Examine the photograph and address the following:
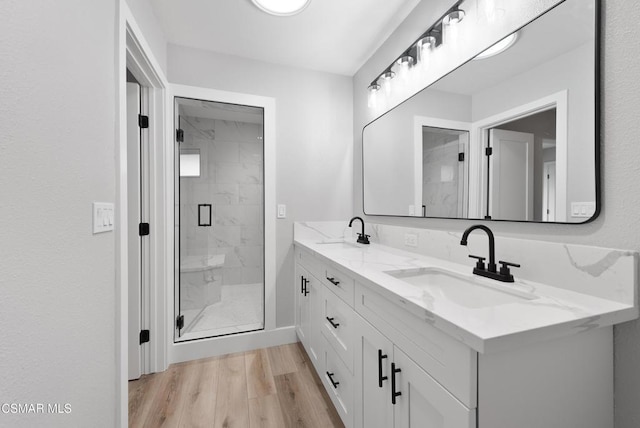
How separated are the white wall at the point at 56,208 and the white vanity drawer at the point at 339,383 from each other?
993 mm

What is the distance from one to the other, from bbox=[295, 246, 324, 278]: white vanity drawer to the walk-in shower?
1.22ft

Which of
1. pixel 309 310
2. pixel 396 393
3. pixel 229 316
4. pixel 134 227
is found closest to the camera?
pixel 396 393

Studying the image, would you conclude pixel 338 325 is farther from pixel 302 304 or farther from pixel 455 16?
pixel 455 16

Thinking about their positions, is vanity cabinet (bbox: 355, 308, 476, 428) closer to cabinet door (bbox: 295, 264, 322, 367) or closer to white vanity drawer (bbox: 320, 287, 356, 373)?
white vanity drawer (bbox: 320, 287, 356, 373)

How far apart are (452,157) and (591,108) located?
0.60 m

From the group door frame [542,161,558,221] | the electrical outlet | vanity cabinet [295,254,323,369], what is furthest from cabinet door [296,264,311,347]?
door frame [542,161,558,221]

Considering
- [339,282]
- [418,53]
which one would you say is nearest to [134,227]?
[339,282]

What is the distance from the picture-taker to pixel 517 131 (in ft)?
3.59

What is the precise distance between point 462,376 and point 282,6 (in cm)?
201

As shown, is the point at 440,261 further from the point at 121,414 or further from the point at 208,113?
the point at 208,113

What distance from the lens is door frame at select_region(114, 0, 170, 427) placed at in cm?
112

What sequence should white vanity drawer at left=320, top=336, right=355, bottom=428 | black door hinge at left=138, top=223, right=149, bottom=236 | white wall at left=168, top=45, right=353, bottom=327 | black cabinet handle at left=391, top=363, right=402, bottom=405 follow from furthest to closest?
white wall at left=168, top=45, right=353, bottom=327
black door hinge at left=138, top=223, right=149, bottom=236
white vanity drawer at left=320, top=336, right=355, bottom=428
black cabinet handle at left=391, top=363, right=402, bottom=405

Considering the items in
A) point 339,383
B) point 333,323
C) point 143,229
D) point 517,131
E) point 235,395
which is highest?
point 517,131

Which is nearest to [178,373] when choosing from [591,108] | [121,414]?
[121,414]
